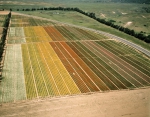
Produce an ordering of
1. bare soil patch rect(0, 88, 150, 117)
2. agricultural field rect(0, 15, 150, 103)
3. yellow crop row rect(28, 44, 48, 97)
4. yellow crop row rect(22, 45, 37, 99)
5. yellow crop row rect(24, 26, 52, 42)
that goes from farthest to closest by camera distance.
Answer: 1. yellow crop row rect(24, 26, 52, 42)
2. agricultural field rect(0, 15, 150, 103)
3. yellow crop row rect(28, 44, 48, 97)
4. yellow crop row rect(22, 45, 37, 99)
5. bare soil patch rect(0, 88, 150, 117)

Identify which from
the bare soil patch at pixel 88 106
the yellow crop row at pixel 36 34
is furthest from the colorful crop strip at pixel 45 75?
the yellow crop row at pixel 36 34

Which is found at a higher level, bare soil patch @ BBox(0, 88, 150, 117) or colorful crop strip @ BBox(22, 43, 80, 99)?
colorful crop strip @ BBox(22, 43, 80, 99)

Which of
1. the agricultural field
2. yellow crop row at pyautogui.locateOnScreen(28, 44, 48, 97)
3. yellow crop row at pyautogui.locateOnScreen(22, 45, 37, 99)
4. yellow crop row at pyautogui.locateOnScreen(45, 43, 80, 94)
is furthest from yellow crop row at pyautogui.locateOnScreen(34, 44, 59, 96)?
yellow crop row at pyautogui.locateOnScreen(22, 45, 37, 99)

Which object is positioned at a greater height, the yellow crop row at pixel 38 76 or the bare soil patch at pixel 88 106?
the yellow crop row at pixel 38 76

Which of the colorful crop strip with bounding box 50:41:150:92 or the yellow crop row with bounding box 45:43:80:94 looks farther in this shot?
the colorful crop strip with bounding box 50:41:150:92

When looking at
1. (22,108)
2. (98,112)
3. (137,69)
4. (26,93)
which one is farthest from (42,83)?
(137,69)

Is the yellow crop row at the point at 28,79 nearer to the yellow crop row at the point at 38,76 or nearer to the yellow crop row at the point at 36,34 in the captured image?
the yellow crop row at the point at 38,76

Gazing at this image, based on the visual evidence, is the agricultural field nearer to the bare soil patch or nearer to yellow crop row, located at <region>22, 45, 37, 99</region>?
yellow crop row, located at <region>22, 45, 37, 99</region>

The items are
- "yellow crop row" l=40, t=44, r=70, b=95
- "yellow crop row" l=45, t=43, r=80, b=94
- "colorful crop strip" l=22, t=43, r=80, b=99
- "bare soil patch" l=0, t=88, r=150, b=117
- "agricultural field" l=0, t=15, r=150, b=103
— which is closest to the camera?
"bare soil patch" l=0, t=88, r=150, b=117
